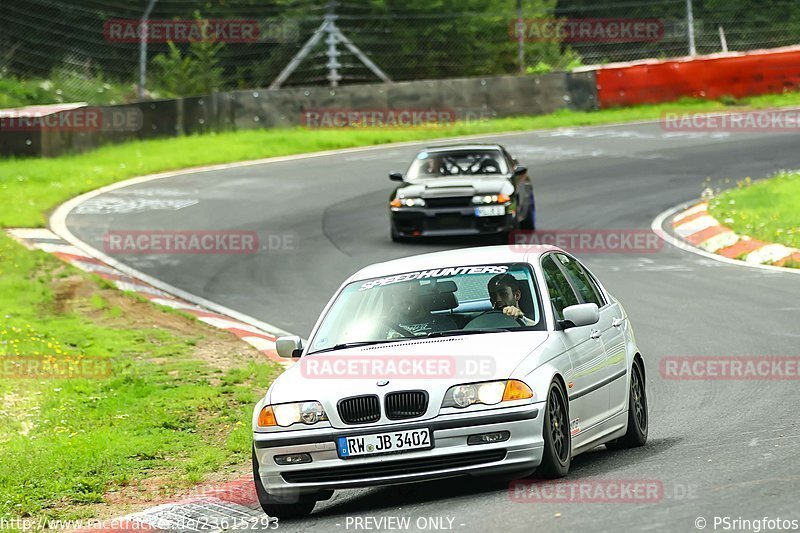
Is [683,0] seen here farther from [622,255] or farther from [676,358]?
[676,358]

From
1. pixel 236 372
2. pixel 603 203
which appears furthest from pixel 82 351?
pixel 603 203

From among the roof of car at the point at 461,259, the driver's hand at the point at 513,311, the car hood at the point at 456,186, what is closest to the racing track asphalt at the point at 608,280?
the car hood at the point at 456,186

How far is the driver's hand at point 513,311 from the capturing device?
8.47 meters

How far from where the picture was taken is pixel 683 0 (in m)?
33.9

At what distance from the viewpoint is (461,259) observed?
898cm

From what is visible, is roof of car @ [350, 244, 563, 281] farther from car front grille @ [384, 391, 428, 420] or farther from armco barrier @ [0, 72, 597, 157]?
armco barrier @ [0, 72, 597, 157]

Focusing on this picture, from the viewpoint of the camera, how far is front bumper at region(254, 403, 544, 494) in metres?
7.40

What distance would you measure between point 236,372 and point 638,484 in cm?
563

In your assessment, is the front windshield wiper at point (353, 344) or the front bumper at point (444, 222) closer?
the front windshield wiper at point (353, 344)

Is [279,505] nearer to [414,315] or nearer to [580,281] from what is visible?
[414,315]

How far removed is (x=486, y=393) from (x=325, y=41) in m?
26.6

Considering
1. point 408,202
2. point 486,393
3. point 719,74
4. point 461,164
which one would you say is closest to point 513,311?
point 486,393

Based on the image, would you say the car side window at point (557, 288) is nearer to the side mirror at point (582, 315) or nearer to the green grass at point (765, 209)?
the side mirror at point (582, 315)

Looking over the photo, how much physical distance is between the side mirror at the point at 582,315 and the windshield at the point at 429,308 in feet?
0.58
